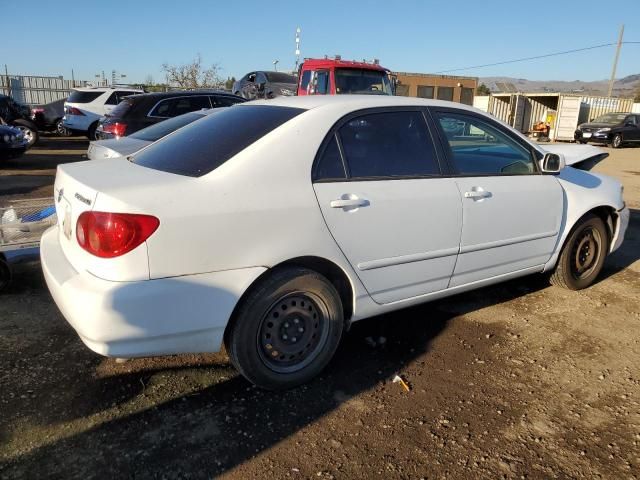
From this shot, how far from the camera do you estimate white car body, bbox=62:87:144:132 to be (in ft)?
51.0

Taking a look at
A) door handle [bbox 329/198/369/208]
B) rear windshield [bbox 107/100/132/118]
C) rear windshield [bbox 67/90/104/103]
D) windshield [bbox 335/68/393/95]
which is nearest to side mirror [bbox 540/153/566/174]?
door handle [bbox 329/198/369/208]

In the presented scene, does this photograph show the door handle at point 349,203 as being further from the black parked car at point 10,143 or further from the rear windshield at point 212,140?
the black parked car at point 10,143

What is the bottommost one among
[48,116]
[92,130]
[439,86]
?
[92,130]

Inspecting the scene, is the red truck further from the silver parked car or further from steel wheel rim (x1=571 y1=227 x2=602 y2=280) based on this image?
steel wheel rim (x1=571 y1=227 x2=602 y2=280)

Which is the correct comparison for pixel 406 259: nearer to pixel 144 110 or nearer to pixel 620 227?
pixel 620 227

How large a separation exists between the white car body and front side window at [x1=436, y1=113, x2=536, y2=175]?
13.9 meters

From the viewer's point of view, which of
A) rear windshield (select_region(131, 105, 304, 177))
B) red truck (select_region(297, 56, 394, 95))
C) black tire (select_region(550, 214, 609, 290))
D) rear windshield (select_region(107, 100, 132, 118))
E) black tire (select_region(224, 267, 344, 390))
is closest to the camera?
black tire (select_region(224, 267, 344, 390))

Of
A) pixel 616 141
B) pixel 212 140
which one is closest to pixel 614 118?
pixel 616 141

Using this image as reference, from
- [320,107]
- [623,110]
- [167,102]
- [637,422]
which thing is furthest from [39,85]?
[623,110]

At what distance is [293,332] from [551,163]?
7.86ft

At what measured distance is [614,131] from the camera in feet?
76.6

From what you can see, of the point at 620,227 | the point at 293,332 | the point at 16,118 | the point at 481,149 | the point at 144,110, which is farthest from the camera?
the point at 16,118

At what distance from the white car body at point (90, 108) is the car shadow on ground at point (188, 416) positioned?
13.9 metres

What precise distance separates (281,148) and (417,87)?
30906 millimetres
